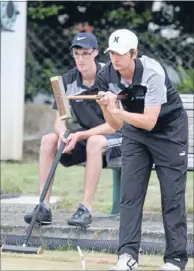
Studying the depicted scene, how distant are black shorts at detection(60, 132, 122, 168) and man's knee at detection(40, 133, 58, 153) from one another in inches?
6.3

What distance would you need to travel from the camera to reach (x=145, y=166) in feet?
19.5

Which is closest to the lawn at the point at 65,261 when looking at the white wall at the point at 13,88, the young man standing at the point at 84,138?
the young man standing at the point at 84,138

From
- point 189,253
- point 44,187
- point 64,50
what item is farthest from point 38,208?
point 64,50

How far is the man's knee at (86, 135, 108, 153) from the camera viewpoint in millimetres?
6926

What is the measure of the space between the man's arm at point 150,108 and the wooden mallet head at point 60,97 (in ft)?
3.50

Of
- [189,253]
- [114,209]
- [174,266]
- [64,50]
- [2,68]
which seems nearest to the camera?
[174,266]

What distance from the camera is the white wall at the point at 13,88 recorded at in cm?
1134

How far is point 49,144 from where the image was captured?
7.06 meters

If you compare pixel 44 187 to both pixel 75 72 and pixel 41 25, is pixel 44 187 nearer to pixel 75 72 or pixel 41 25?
pixel 75 72

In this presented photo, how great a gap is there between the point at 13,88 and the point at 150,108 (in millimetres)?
5919

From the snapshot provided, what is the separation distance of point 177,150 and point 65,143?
1283 mm

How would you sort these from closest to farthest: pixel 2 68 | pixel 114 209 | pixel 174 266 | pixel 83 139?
pixel 174 266
pixel 83 139
pixel 114 209
pixel 2 68

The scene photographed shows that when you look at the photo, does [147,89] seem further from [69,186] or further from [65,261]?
[69,186]

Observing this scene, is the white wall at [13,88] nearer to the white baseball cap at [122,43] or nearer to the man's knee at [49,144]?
the man's knee at [49,144]
